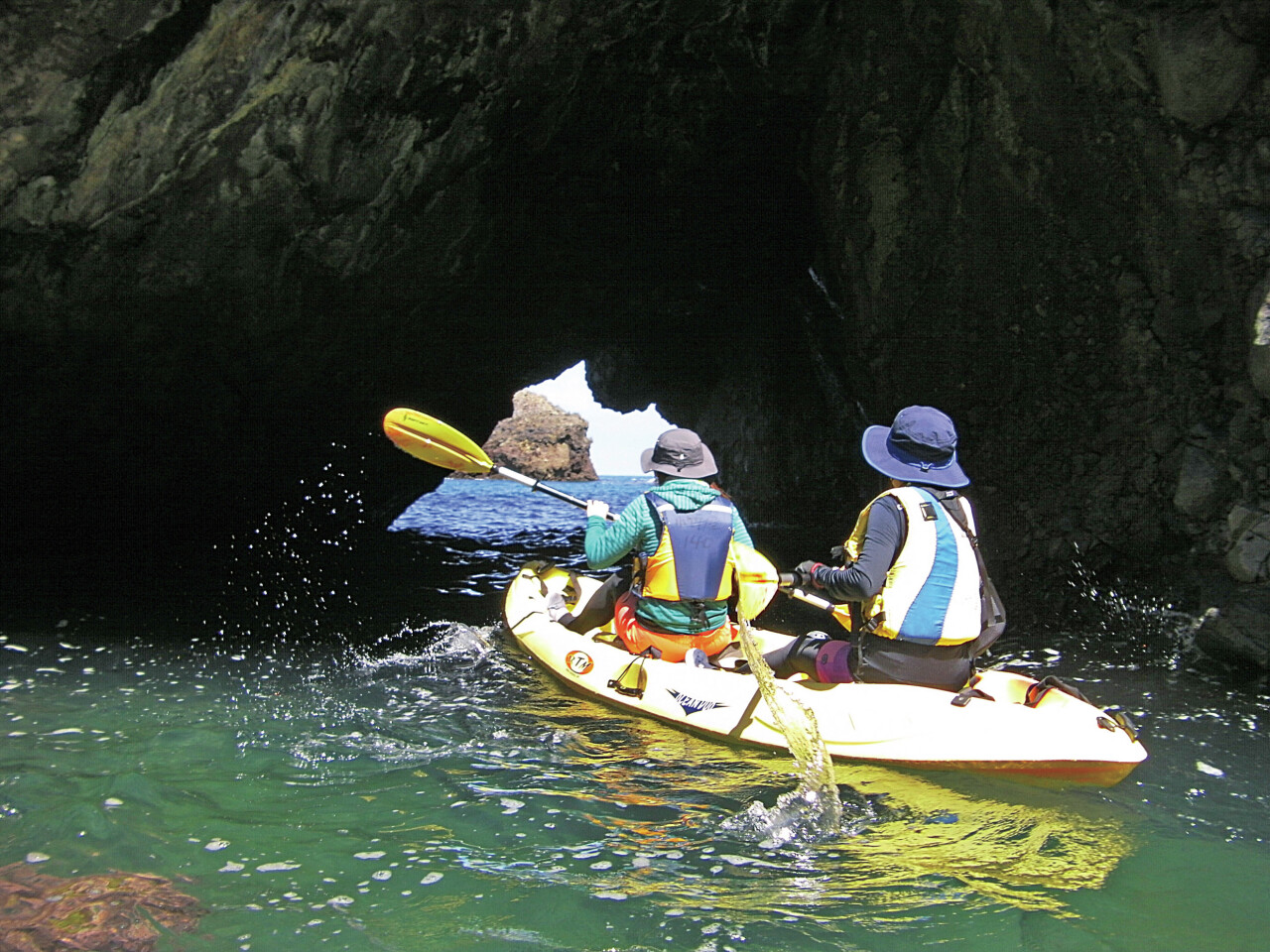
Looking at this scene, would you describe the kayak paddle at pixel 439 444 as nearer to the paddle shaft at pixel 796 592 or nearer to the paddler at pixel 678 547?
the paddler at pixel 678 547

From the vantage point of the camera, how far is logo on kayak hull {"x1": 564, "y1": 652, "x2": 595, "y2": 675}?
214 inches

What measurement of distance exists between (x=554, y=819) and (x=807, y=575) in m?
1.66

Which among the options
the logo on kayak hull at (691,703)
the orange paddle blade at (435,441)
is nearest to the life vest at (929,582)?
the logo on kayak hull at (691,703)

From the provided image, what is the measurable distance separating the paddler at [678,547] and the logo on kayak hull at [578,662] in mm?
303

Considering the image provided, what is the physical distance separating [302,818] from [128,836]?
58 cm

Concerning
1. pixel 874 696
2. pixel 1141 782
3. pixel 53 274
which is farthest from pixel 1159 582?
pixel 53 274

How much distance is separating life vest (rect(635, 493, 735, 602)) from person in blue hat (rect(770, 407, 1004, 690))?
0.66m

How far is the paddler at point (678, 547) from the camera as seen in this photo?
5023mm

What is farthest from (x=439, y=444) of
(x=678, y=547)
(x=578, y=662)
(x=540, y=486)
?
(x=678, y=547)

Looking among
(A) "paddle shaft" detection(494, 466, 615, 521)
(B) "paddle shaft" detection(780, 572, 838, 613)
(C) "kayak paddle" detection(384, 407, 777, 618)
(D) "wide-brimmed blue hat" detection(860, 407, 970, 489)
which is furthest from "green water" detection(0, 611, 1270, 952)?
(C) "kayak paddle" detection(384, 407, 777, 618)

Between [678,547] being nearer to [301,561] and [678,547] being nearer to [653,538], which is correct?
[653,538]

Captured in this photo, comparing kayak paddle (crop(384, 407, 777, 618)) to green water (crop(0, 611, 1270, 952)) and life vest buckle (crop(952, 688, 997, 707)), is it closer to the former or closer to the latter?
green water (crop(0, 611, 1270, 952))

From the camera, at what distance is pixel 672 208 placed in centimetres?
1081

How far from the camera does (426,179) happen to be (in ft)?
26.0
